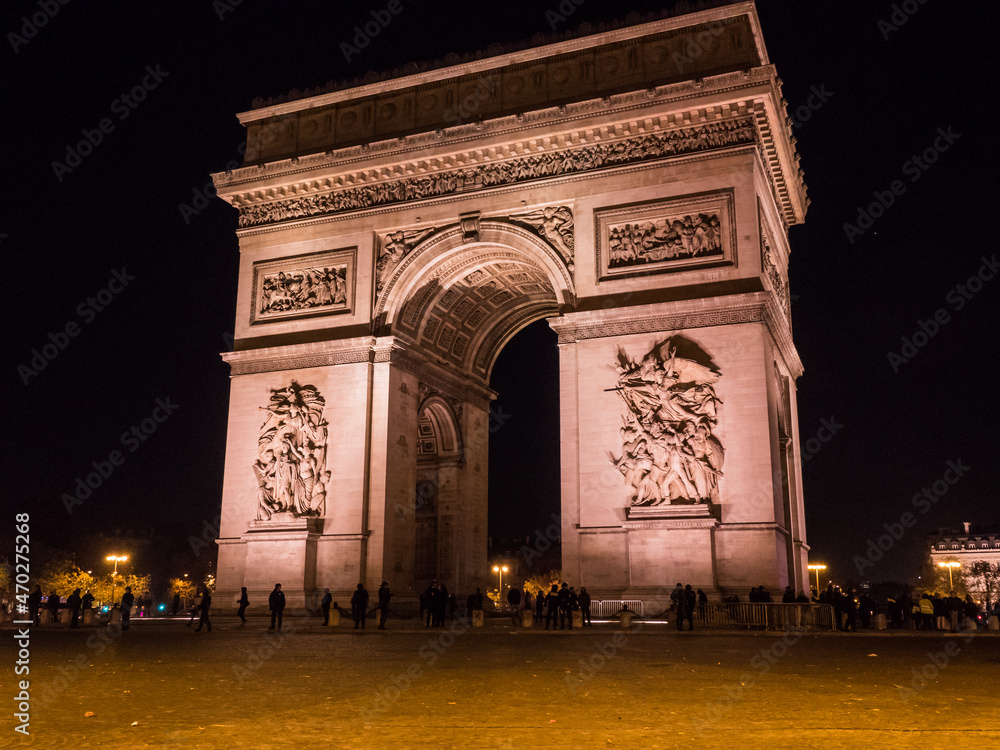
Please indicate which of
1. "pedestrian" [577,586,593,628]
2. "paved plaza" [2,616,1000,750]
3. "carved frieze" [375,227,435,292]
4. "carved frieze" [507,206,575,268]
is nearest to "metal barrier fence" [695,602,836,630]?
"pedestrian" [577,586,593,628]

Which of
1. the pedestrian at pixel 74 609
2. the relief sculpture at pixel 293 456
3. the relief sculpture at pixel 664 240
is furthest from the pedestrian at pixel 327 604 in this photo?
the relief sculpture at pixel 664 240

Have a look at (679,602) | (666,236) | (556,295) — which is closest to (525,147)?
(556,295)

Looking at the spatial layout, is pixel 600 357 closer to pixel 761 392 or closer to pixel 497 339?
pixel 761 392

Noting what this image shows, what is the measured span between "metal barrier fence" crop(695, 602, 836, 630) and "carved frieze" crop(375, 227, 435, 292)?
13.8 metres

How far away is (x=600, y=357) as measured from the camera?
2561 centimetres

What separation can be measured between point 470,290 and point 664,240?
8.13 m

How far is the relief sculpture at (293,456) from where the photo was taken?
1089 inches

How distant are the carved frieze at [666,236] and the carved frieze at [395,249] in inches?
229

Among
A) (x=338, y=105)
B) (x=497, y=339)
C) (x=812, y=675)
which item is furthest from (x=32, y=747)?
(x=497, y=339)

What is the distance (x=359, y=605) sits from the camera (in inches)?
945

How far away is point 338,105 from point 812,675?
2496 cm

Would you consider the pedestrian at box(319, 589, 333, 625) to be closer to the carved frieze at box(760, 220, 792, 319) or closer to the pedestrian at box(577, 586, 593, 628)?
the pedestrian at box(577, 586, 593, 628)

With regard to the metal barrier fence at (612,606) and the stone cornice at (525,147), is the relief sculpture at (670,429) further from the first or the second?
the stone cornice at (525,147)

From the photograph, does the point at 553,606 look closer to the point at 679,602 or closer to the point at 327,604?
the point at 679,602
